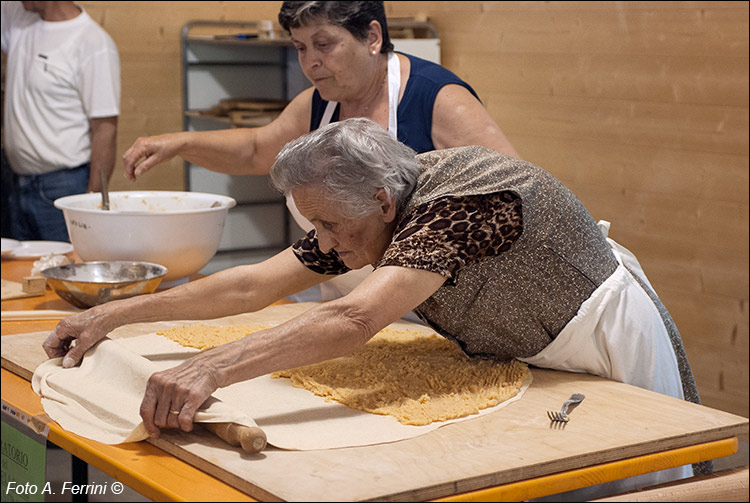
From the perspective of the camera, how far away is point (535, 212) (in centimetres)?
150

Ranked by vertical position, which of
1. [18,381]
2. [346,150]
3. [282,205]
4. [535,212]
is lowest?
[282,205]

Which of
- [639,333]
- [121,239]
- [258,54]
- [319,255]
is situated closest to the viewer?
[639,333]

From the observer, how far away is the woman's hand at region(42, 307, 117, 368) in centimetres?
162

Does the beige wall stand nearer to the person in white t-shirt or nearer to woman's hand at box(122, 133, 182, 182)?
the person in white t-shirt

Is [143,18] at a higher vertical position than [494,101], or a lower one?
higher

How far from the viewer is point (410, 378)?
1526 millimetres

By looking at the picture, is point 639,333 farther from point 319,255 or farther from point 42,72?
point 42,72

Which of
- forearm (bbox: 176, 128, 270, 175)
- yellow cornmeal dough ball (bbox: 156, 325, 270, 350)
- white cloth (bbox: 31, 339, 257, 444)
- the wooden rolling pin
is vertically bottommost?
yellow cornmeal dough ball (bbox: 156, 325, 270, 350)

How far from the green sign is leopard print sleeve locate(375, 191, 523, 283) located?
2.62 ft

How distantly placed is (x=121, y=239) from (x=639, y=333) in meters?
1.27

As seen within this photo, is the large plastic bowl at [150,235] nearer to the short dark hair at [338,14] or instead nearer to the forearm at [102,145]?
the short dark hair at [338,14]

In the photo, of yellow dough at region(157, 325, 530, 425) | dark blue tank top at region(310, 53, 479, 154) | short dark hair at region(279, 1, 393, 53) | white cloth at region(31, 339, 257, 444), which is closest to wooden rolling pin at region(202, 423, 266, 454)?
white cloth at region(31, 339, 257, 444)

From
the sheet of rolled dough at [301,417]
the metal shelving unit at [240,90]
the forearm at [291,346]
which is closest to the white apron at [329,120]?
the sheet of rolled dough at [301,417]

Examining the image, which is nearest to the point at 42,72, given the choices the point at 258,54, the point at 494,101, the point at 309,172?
the point at 258,54
